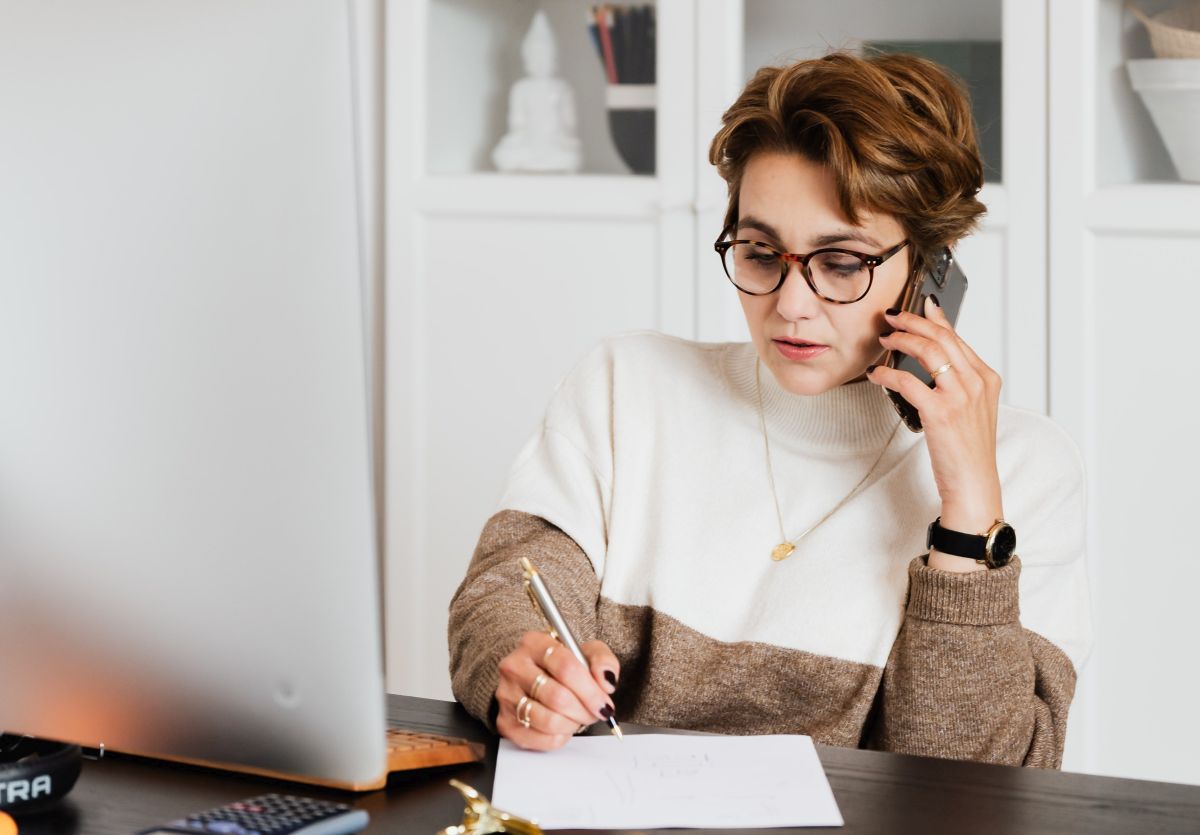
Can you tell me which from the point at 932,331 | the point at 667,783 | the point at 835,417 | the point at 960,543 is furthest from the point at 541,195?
the point at 667,783

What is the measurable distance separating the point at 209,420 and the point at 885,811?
0.50 metres

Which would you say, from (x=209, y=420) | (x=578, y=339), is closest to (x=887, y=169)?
(x=209, y=420)

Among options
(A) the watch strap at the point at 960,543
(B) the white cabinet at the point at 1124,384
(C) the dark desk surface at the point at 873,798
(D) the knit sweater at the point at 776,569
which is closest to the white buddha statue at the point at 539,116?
(B) the white cabinet at the point at 1124,384

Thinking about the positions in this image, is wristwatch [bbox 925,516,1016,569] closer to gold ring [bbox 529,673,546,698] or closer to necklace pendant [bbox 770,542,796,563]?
necklace pendant [bbox 770,542,796,563]

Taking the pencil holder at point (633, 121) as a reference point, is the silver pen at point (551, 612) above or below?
below

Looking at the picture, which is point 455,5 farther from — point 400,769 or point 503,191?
point 400,769

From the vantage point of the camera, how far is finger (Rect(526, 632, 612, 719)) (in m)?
1.01

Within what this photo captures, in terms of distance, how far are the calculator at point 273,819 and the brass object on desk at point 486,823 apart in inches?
2.3

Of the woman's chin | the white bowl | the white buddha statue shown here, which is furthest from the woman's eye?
Result: the white buddha statue

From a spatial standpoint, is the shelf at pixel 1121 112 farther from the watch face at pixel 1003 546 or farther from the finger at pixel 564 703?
the finger at pixel 564 703

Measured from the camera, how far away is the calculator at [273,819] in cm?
76

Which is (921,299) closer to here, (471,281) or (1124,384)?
(1124,384)

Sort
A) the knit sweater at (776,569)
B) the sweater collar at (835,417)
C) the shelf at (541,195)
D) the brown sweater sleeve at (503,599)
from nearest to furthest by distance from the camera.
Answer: the brown sweater sleeve at (503,599), the knit sweater at (776,569), the sweater collar at (835,417), the shelf at (541,195)

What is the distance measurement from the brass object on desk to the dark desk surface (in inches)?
1.2
